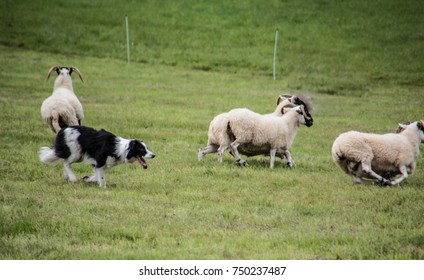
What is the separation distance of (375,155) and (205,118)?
906 cm

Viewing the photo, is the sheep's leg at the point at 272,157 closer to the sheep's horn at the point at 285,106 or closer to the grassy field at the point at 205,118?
the grassy field at the point at 205,118

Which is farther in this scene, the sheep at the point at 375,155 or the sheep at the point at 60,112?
the sheep at the point at 60,112

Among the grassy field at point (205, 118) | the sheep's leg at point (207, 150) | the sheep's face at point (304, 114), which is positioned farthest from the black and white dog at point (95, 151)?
the sheep's face at point (304, 114)

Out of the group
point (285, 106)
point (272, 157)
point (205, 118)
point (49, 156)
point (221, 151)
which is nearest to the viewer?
point (49, 156)

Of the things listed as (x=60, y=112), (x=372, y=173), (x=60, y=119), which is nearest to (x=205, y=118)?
(x=60, y=119)

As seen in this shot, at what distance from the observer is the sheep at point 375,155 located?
1237 centimetres

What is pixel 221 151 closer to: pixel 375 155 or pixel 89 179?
pixel 89 179

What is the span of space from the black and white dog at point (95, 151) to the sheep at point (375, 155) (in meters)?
3.52

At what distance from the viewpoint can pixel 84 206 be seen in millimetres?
10438

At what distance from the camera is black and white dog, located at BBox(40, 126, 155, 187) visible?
1164 cm

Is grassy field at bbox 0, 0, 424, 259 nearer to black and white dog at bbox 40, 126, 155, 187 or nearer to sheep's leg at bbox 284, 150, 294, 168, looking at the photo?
sheep's leg at bbox 284, 150, 294, 168

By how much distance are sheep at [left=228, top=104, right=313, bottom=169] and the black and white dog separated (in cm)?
273

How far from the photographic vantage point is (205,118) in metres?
21.0

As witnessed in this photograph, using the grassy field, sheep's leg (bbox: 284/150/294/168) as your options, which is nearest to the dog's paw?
the grassy field
